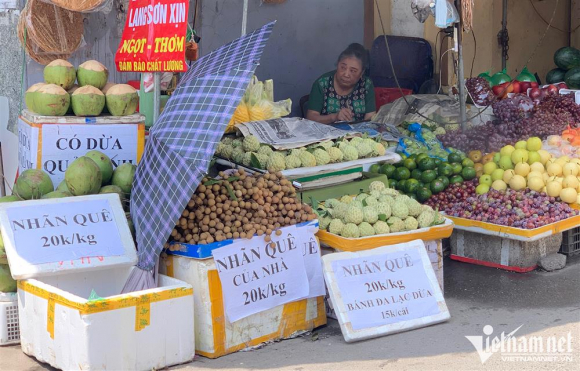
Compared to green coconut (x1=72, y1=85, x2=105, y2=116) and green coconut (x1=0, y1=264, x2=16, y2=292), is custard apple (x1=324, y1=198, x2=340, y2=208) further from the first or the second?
green coconut (x1=0, y1=264, x2=16, y2=292)

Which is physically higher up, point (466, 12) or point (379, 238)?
point (466, 12)

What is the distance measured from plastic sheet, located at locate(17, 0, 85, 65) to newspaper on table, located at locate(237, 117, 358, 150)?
1439 millimetres

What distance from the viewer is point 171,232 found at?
4.46 m

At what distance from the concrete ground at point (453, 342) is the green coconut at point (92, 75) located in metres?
1.73

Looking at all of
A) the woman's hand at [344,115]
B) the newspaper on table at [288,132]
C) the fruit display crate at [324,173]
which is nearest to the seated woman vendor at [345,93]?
the woman's hand at [344,115]

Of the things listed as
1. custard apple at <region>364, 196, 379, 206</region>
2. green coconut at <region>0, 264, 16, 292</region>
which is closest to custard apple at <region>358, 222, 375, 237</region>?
custard apple at <region>364, 196, 379, 206</region>

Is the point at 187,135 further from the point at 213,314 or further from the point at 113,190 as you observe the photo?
the point at 213,314

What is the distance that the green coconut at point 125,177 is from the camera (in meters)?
5.03

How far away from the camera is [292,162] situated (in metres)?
5.64

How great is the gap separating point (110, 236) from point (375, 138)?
2.81m

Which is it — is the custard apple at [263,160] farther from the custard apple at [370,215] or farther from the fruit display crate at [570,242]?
the fruit display crate at [570,242]

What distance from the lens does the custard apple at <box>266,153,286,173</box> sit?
220 inches

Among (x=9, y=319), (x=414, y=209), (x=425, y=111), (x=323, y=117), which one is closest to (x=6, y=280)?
(x=9, y=319)

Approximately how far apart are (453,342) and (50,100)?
284 cm
